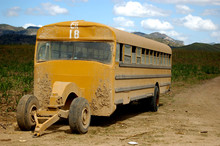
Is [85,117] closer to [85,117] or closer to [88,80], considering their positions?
[85,117]

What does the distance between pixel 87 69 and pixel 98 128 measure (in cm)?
152

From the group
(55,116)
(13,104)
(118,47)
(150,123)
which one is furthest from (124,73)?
(13,104)

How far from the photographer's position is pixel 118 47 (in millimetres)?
9391

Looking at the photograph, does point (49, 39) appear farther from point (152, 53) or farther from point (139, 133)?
point (152, 53)

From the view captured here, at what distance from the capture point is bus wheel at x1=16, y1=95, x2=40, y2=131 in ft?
26.3

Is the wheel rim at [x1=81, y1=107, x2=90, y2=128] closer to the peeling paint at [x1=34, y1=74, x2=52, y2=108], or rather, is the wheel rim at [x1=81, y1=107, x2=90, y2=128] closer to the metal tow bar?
the metal tow bar

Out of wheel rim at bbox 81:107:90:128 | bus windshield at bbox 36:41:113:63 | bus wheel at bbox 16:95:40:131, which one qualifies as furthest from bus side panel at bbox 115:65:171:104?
bus wheel at bbox 16:95:40:131

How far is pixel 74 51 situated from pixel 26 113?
209 centimetres

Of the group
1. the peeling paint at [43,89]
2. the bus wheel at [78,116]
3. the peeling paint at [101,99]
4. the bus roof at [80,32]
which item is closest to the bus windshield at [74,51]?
the bus roof at [80,32]

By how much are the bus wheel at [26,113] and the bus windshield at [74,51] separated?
5.08 feet

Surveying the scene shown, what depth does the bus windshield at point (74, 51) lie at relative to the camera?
9.06 meters

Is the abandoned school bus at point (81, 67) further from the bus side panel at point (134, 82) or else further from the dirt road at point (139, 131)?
the dirt road at point (139, 131)

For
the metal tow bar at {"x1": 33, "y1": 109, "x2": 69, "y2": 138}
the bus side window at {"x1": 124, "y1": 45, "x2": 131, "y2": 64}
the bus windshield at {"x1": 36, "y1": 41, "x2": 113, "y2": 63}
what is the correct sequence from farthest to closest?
the bus side window at {"x1": 124, "y1": 45, "x2": 131, "y2": 64} < the bus windshield at {"x1": 36, "y1": 41, "x2": 113, "y2": 63} < the metal tow bar at {"x1": 33, "y1": 109, "x2": 69, "y2": 138}

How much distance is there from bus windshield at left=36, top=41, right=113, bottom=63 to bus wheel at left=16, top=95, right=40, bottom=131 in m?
1.55
